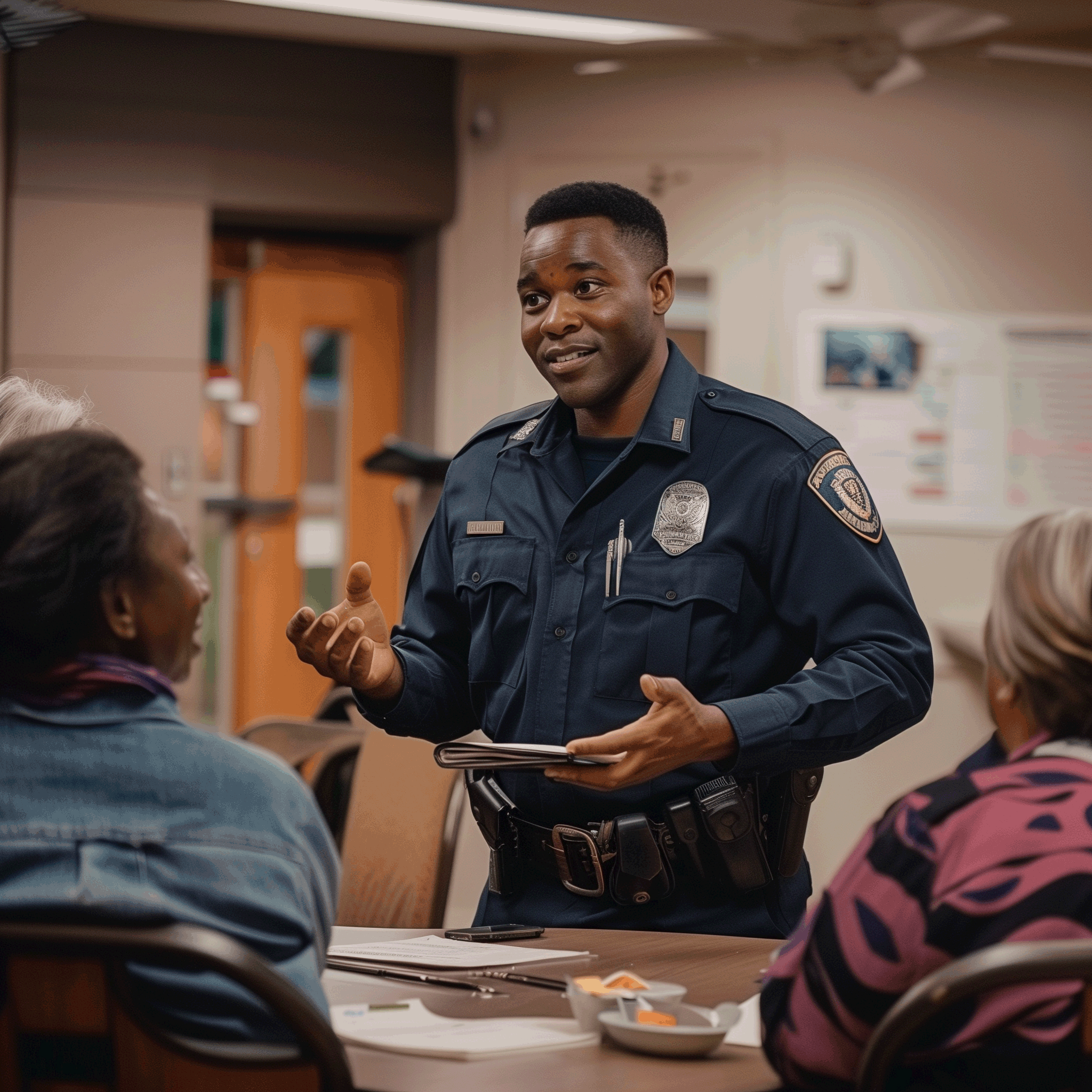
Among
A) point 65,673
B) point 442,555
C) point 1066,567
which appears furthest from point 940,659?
point 65,673

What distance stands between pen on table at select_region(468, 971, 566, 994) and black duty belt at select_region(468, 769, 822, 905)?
0.28 metres

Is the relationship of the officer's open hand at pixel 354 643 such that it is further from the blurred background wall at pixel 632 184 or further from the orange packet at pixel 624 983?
the blurred background wall at pixel 632 184

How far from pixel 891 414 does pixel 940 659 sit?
Result: 849 millimetres

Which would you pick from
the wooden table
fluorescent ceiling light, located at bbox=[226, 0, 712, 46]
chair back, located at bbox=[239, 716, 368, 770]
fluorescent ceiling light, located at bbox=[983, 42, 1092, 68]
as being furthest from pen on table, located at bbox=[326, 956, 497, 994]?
fluorescent ceiling light, located at bbox=[983, 42, 1092, 68]

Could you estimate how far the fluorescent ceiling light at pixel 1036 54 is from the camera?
4.59 m

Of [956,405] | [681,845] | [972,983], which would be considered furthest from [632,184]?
[972,983]

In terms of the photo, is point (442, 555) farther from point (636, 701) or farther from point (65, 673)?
point (65, 673)

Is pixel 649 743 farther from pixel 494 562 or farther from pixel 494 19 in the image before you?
pixel 494 19

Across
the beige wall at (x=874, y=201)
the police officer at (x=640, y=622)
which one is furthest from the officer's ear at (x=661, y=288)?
the beige wall at (x=874, y=201)

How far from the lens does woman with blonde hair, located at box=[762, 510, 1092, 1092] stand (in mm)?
1065

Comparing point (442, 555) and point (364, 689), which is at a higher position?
point (442, 555)

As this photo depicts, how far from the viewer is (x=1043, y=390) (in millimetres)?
4750

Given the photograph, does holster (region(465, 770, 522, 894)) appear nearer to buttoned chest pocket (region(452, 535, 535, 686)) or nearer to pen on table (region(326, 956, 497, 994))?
buttoned chest pocket (region(452, 535, 535, 686))

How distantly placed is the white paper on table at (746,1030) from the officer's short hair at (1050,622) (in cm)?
37
